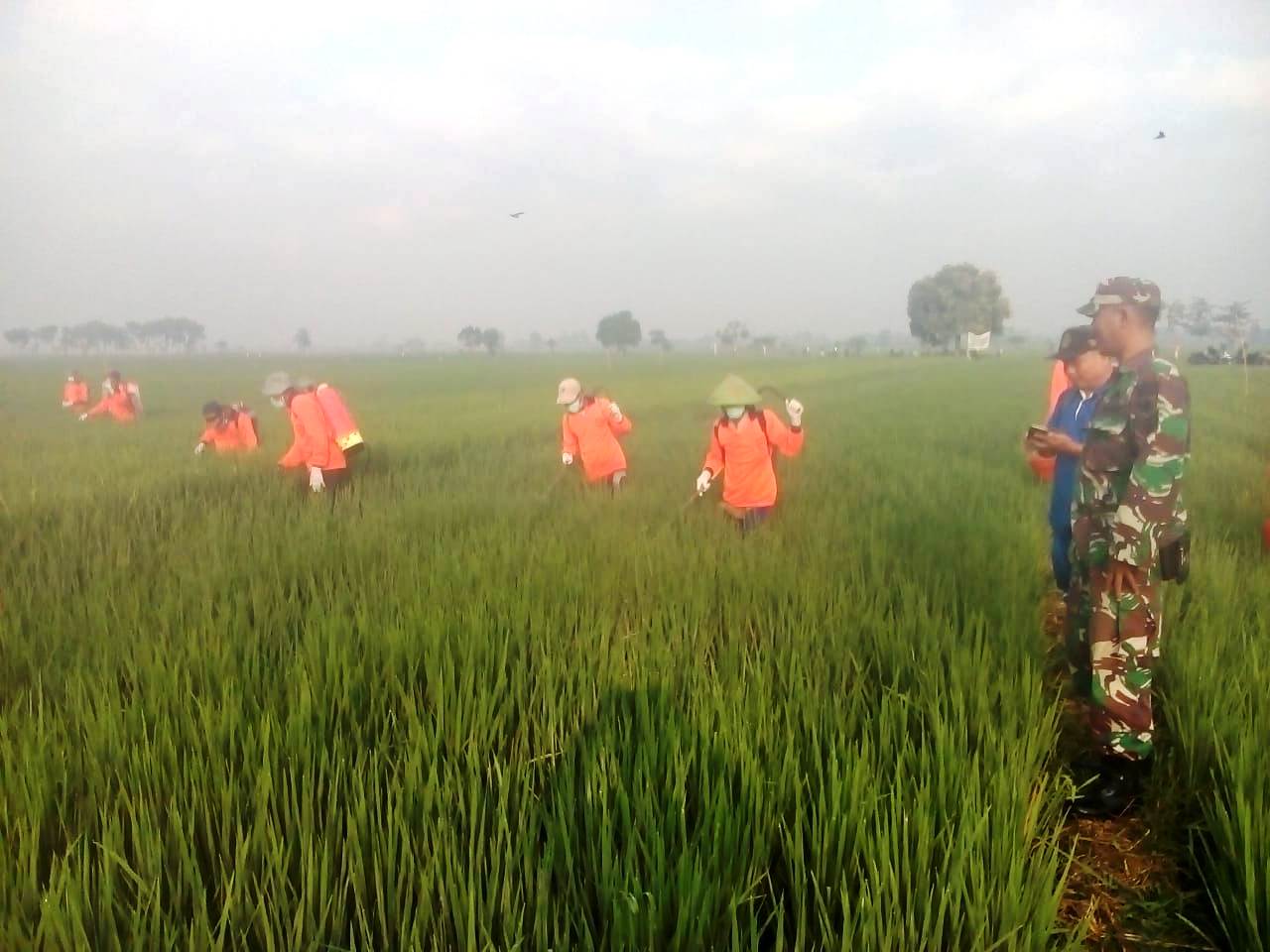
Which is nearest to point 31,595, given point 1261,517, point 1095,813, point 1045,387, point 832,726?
point 832,726

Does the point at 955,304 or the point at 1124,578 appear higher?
the point at 955,304

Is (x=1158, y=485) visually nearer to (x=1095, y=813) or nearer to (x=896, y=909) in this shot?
(x=1095, y=813)

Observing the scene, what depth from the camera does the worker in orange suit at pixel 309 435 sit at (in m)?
4.05

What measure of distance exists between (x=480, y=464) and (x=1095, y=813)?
357cm

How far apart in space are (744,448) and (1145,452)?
1.90 meters

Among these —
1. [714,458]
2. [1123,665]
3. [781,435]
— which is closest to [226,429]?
[714,458]

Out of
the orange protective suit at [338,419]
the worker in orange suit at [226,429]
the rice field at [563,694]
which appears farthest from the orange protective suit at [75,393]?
the orange protective suit at [338,419]

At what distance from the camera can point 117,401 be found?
3916 mm

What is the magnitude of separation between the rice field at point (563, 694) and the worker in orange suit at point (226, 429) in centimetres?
8

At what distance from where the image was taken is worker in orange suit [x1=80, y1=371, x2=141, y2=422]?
12.6 ft

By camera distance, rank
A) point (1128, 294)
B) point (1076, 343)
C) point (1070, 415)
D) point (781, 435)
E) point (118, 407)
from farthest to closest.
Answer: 1. point (118, 407)
2. point (781, 435)
3. point (1070, 415)
4. point (1076, 343)
5. point (1128, 294)

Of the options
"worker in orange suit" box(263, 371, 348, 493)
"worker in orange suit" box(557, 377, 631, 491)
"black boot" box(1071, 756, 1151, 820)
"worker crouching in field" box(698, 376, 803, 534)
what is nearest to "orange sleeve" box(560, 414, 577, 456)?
"worker in orange suit" box(557, 377, 631, 491)

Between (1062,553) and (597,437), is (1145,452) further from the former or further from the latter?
(597,437)

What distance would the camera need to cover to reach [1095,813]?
189cm
